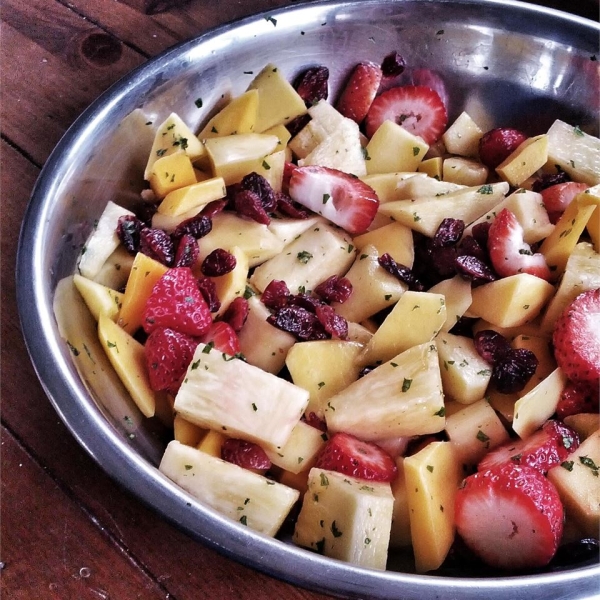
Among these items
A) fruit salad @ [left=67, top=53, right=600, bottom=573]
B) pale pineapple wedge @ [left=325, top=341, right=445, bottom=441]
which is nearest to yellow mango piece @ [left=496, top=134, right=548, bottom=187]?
fruit salad @ [left=67, top=53, right=600, bottom=573]

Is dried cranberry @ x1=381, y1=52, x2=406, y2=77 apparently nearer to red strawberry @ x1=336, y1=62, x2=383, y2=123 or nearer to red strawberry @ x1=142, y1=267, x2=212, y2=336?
red strawberry @ x1=336, y1=62, x2=383, y2=123

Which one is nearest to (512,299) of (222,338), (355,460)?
(355,460)

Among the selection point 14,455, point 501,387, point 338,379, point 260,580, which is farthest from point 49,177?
point 501,387

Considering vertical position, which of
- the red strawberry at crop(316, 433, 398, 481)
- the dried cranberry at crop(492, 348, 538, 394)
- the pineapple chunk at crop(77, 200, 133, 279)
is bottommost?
the red strawberry at crop(316, 433, 398, 481)

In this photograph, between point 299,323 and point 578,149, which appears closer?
point 299,323

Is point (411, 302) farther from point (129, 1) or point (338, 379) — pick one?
point (129, 1)

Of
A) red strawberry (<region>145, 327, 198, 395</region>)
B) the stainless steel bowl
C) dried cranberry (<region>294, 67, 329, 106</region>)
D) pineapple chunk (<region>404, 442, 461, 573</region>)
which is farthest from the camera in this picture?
dried cranberry (<region>294, 67, 329, 106</region>)
